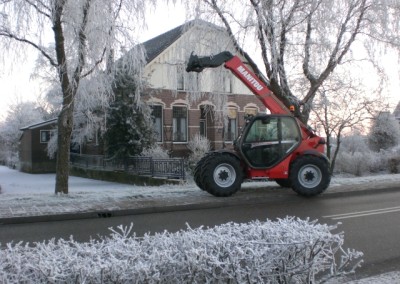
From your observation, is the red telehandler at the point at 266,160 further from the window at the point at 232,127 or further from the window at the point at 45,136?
the window at the point at 45,136

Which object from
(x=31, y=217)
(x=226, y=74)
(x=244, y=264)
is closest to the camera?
(x=244, y=264)

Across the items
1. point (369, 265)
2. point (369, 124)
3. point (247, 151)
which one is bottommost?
point (369, 265)

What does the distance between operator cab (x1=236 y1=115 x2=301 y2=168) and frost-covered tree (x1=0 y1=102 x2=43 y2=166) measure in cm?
4701

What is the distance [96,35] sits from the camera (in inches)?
459

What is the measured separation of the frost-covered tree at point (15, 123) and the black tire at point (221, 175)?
4701 centimetres

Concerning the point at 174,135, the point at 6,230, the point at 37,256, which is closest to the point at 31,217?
the point at 6,230

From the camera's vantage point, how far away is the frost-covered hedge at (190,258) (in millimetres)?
2959

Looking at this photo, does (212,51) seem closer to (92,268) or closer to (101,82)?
(101,82)

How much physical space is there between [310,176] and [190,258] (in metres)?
9.85

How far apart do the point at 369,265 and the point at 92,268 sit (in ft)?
13.6

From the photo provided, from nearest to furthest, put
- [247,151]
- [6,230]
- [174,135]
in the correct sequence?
[6,230] < [247,151] < [174,135]

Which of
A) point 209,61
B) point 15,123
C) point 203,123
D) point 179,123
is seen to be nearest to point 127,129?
point 179,123

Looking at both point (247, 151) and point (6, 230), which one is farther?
point (247, 151)

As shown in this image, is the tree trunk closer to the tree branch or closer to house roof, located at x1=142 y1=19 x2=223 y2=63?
the tree branch
